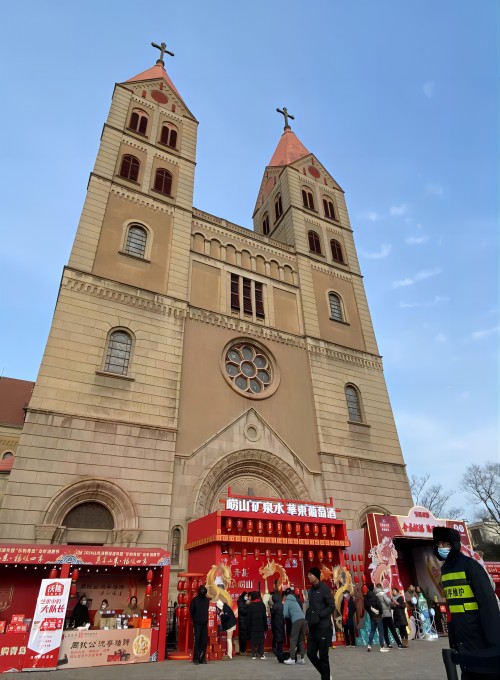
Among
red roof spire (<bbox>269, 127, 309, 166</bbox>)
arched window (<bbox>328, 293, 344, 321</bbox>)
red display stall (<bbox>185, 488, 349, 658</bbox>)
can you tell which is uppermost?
red roof spire (<bbox>269, 127, 309, 166</bbox>)

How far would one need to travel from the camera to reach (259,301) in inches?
936

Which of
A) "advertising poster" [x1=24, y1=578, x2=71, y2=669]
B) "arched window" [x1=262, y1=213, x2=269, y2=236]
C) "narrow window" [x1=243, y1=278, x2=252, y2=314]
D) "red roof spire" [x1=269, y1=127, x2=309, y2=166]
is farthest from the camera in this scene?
"red roof spire" [x1=269, y1=127, x2=309, y2=166]

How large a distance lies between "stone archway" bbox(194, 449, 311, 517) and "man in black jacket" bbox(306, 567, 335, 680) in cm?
999

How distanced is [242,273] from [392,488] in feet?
44.7

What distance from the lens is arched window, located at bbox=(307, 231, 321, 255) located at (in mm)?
28625

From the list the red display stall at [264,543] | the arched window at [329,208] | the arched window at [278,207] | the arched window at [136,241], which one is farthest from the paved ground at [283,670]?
the arched window at [329,208]

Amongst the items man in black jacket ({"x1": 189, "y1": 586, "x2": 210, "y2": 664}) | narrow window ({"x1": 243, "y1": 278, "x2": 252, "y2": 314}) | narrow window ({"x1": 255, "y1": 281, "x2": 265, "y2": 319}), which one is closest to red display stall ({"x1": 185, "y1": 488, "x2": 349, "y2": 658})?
man in black jacket ({"x1": 189, "y1": 586, "x2": 210, "y2": 664})

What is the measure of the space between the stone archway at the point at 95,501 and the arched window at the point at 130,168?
1613 centimetres

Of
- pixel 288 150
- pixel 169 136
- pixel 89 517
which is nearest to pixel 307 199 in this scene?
pixel 288 150

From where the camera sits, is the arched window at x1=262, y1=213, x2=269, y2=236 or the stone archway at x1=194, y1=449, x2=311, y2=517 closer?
the stone archway at x1=194, y1=449, x2=311, y2=517

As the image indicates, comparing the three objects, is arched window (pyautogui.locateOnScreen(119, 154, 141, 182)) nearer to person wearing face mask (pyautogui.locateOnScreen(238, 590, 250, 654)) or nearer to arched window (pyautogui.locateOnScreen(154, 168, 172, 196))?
arched window (pyautogui.locateOnScreen(154, 168, 172, 196))

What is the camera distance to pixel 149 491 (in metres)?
15.2

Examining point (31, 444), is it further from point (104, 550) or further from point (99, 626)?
point (99, 626)

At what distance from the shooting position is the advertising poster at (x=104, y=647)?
9664mm
